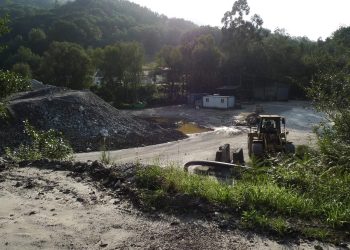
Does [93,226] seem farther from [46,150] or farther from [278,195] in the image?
[46,150]

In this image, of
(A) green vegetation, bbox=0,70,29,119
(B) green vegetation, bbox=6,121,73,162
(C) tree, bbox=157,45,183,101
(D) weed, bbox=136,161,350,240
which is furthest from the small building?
(D) weed, bbox=136,161,350,240

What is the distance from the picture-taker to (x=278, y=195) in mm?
6207

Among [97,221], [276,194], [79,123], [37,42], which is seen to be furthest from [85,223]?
[37,42]

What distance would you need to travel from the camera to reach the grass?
5605mm

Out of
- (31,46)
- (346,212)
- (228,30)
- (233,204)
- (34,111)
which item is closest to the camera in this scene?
(346,212)

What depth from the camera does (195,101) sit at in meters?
48.1

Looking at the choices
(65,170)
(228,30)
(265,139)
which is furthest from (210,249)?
(228,30)

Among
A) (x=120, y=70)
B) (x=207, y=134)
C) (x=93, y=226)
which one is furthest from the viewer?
(x=120, y=70)

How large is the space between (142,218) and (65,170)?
3.44m

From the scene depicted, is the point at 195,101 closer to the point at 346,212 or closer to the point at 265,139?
the point at 265,139

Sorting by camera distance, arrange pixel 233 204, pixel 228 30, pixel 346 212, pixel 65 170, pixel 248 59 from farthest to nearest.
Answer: pixel 228 30, pixel 248 59, pixel 65 170, pixel 233 204, pixel 346 212

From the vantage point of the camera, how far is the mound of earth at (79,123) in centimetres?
2517

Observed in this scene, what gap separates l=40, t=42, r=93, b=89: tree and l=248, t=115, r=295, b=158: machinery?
32.4 m

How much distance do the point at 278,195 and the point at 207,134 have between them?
24454 millimetres
